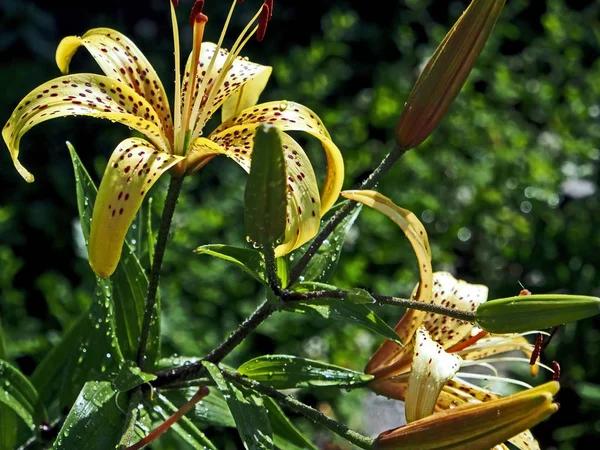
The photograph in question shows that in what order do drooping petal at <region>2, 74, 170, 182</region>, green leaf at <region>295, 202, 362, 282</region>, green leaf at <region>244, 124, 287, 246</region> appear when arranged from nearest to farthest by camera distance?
1. green leaf at <region>244, 124, 287, 246</region>
2. drooping petal at <region>2, 74, 170, 182</region>
3. green leaf at <region>295, 202, 362, 282</region>

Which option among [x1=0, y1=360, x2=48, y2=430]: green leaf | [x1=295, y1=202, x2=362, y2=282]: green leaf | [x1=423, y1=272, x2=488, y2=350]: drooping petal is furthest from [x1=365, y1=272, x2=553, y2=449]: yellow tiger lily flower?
[x1=0, y1=360, x2=48, y2=430]: green leaf

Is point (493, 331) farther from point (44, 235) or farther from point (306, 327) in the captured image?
point (44, 235)

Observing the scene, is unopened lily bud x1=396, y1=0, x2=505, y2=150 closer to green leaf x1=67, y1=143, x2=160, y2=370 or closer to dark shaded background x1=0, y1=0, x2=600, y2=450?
green leaf x1=67, y1=143, x2=160, y2=370

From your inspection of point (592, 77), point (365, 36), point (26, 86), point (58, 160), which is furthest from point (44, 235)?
point (592, 77)

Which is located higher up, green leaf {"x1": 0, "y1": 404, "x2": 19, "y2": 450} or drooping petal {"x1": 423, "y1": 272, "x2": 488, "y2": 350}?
drooping petal {"x1": 423, "y1": 272, "x2": 488, "y2": 350}

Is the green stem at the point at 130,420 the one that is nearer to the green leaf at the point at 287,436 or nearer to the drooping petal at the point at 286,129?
the green leaf at the point at 287,436

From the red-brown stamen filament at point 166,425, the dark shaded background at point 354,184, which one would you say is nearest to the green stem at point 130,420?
the red-brown stamen filament at point 166,425
